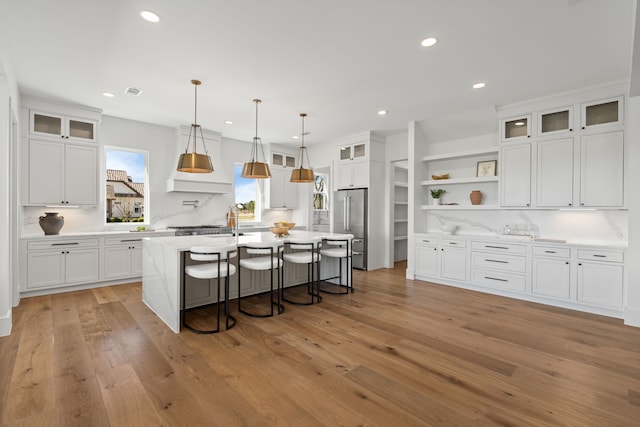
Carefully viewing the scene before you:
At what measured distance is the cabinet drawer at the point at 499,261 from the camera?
14.0ft

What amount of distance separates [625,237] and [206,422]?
16.5 feet

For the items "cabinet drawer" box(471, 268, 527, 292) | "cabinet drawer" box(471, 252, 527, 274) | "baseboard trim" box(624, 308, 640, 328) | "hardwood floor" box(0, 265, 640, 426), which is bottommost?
"hardwood floor" box(0, 265, 640, 426)

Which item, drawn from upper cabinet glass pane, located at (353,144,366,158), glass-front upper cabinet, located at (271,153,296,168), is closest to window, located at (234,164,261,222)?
glass-front upper cabinet, located at (271,153,296,168)

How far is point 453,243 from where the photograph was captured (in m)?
4.95

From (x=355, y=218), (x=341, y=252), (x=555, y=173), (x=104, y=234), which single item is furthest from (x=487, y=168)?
(x=104, y=234)

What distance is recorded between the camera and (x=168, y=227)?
227 inches

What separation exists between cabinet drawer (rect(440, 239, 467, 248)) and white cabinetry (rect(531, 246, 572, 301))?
92 cm

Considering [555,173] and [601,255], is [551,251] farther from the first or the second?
[555,173]

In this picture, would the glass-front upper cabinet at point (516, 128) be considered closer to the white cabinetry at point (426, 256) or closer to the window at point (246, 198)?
the white cabinetry at point (426, 256)

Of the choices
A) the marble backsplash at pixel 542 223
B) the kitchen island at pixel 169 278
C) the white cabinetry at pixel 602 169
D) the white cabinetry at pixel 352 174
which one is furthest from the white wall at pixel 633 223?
the white cabinetry at pixel 352 174

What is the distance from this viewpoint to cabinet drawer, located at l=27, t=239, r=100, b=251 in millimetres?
4164

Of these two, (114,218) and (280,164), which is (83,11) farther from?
(280,164)

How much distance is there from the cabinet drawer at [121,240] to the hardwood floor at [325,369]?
1.21 metres

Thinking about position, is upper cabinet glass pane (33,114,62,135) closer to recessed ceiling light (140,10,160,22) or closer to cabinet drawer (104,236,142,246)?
cabinet drawer (104,236,142,246)
